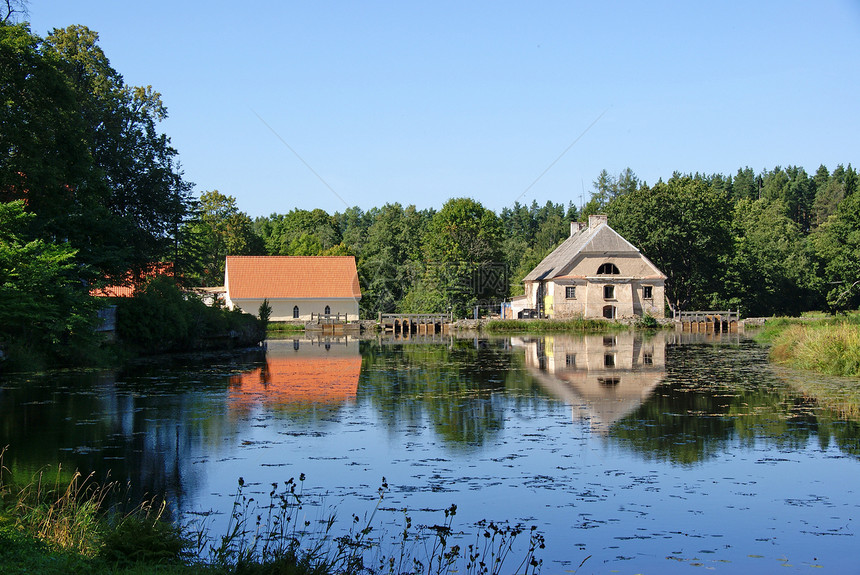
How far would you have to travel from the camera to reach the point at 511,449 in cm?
1242

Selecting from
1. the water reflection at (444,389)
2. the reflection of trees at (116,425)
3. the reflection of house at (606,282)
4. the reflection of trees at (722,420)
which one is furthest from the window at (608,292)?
the reflection of trees at (116,425)

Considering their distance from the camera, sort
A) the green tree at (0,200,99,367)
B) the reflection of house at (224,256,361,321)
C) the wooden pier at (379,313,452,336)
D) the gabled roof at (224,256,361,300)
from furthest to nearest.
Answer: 1. the gabled roof at (224,256,361,300)
2. the reflection of house at (224,256,361,321)
3. the wooden pier at (379,313,452,336)
4. the green tree at (0,200,99,367)

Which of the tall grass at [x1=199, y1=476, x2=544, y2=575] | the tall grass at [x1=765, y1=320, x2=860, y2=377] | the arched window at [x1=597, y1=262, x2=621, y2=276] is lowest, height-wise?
the tall grass at [x1=199, y1=476, x2=544, y2=575]

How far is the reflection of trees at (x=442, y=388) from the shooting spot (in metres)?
14.8

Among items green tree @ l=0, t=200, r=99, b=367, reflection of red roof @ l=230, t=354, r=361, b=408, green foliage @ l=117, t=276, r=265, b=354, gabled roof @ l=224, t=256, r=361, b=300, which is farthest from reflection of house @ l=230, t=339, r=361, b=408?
gabled roof @ l=224, t=256, r=361, b=300

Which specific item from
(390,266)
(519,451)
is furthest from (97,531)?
(390,266)

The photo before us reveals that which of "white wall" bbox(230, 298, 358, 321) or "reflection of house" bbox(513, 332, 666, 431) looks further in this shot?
"white wall" bbox(230, 298, 358, 321)

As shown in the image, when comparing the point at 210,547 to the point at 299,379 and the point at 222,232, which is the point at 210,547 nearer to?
the point at 299,379

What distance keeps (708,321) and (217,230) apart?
4083 centimetres

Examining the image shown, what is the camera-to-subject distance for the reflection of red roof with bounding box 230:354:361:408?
18.4m

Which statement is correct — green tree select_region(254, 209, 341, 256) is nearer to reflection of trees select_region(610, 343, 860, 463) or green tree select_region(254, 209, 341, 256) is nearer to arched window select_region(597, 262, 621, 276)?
arched window select_region(597, 262, 621, 276)

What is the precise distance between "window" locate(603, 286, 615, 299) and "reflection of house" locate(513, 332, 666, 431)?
44.7 ft

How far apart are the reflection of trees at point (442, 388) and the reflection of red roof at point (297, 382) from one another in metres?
0.56

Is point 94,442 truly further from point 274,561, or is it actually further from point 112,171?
point 112,171
